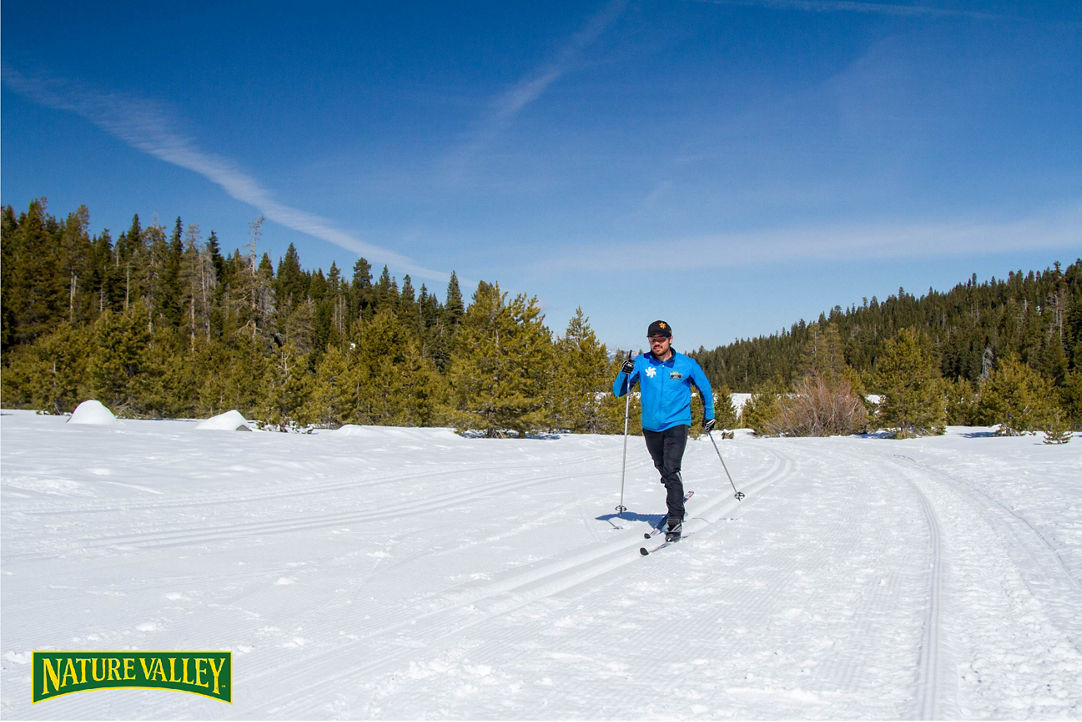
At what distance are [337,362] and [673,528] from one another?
27566 mm

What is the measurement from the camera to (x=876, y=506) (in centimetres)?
727

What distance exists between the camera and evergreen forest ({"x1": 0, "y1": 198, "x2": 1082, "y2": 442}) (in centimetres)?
2286

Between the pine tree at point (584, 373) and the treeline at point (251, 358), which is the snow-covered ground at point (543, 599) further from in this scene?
the pine tree at point (584, 373)

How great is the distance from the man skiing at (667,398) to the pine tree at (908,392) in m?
32.2

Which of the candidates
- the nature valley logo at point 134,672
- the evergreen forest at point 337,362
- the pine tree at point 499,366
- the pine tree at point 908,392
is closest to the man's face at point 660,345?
Answer: the nature valley logo at point 134,672

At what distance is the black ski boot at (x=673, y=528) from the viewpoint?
17.9 feet

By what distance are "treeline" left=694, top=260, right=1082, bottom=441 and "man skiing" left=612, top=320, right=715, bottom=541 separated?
20477mm

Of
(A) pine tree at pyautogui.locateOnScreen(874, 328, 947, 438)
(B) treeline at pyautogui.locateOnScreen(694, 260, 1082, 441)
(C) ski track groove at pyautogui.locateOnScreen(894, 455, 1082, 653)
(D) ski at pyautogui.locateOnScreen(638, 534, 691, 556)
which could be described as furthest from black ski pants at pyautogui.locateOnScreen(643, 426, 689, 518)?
(A) pine tree at pyautogui.locateOnScreen(874, 328, 947, 438)

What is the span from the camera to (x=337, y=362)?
3052cm

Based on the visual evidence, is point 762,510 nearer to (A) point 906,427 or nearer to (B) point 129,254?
(A) point 906,427

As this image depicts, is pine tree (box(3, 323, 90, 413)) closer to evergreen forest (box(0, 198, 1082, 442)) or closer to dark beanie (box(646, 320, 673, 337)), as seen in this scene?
evergreen forest (box(0, 198, 1082, 442))

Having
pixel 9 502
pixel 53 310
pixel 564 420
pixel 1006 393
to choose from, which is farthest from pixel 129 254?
pixel 1006 393

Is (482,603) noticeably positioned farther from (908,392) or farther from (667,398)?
(908,392)

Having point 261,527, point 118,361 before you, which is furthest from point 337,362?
point 261,527
